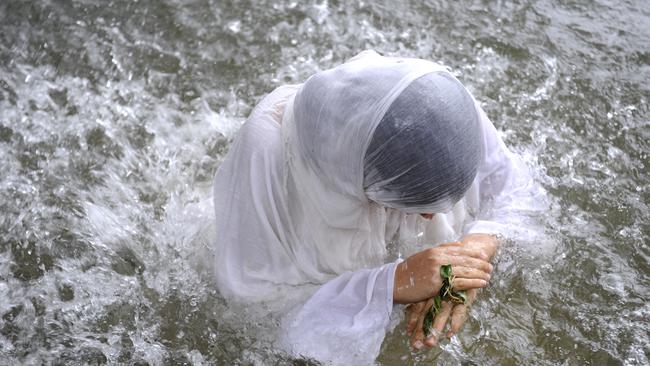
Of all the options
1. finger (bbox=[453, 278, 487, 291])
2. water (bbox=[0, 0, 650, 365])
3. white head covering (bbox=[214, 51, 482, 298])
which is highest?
white head covering (bbox=[214, 51, 482, 298])

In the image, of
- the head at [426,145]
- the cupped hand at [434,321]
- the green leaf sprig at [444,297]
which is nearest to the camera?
the head at [426,145]

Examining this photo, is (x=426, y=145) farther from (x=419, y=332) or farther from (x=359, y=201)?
(x=419, y=332)

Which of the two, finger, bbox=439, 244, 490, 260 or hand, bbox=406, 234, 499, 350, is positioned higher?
finger, bbox=439, 244, 490, 260

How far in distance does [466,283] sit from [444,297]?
3.7 inches

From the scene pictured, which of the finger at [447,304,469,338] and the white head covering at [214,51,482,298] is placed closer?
the white head covering at [214,51,482,298]

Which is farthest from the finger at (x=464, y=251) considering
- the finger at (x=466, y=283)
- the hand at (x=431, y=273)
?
the finger at (x=466, y=283)

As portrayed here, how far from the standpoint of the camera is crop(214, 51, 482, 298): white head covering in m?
2.21

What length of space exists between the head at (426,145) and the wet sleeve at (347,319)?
0.47m

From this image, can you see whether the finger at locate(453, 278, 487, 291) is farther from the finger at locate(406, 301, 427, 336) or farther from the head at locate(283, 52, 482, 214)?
the head at locate(283, 52, 482, 214)

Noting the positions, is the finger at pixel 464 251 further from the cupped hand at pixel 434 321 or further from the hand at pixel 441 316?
the cupped hand at pixel 434 321

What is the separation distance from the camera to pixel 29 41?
487cm

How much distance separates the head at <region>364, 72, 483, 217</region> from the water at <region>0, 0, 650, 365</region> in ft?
2.66

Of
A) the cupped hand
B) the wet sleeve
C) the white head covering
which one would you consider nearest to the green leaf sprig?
the cupped hand

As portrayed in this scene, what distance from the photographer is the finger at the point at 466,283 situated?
104 inches
